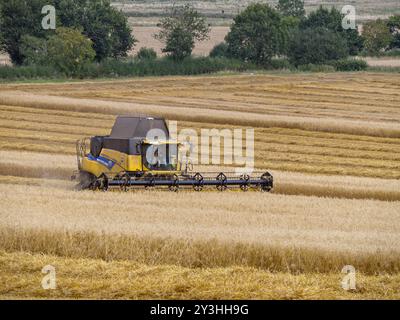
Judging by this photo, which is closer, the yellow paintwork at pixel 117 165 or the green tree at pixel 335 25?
the yellow paintwork at pixel 117 165

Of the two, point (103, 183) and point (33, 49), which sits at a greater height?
point (103, 183)

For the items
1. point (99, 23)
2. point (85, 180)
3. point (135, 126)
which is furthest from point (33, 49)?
point (85, 180)

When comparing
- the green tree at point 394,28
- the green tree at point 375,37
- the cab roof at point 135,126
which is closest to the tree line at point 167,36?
the green tree at point 375,37

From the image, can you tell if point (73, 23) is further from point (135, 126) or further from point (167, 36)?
point (135, 126)

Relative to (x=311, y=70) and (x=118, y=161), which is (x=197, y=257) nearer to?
(x=118, y=161)

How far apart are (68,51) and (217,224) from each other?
53.3 m

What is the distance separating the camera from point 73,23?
85.6m

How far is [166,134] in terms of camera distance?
30.2 metres

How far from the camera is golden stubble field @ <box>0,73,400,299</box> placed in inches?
723

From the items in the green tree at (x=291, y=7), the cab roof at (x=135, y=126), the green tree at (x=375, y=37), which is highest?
the cab roof at (x=135, y=126)

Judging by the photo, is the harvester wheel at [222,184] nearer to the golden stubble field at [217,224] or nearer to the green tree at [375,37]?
the golden stubble field at [217,224]

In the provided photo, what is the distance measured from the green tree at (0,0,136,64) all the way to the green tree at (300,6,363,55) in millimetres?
19274

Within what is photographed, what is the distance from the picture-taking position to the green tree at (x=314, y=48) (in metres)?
89.8

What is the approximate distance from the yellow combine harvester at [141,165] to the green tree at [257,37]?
193 feet
